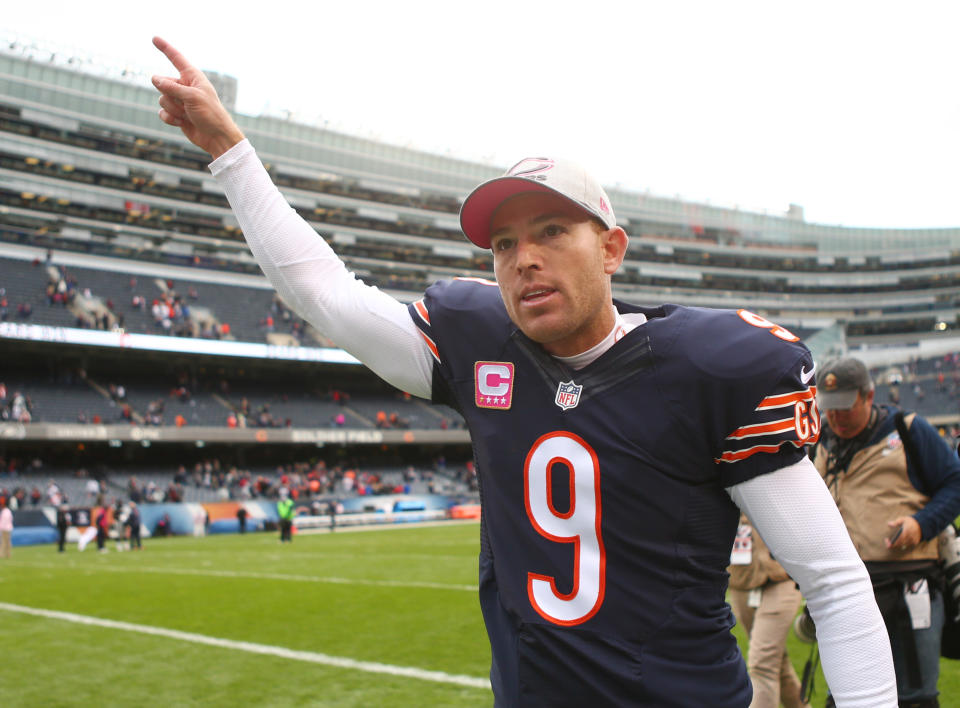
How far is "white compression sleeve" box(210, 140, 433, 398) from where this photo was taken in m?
1.96

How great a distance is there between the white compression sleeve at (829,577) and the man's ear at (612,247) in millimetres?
600

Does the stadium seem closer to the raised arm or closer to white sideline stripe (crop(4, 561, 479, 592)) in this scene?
white sideline stripe (crop(4, 561, 479, 592))

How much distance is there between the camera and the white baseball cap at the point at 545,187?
179 cm

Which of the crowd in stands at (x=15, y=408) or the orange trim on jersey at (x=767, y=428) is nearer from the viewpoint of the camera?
the orange trim on jersey at (x=767, y=428)

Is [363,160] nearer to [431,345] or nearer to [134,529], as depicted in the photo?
[134,529]

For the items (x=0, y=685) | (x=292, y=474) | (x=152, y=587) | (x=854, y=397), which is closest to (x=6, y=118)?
(x=292, y=474)

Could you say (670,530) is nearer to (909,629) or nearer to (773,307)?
(909,629)

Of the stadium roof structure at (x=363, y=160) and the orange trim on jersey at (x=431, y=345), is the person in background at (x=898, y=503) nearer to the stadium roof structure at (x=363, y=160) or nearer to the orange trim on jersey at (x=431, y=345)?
the orange trim on jersey at (x=431, y=345)

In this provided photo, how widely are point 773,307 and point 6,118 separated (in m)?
56.0

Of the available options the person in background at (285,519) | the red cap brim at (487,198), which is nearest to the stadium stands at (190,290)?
the person in background at (285,519)

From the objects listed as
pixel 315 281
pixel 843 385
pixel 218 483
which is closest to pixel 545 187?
pixel 315 281

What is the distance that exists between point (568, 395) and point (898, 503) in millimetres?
2968

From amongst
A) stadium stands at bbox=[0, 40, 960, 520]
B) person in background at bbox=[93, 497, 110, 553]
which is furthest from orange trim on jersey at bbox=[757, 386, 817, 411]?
stadium stands at bbox=[0, 40, 960, 520]

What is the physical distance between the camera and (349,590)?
1097 cm
